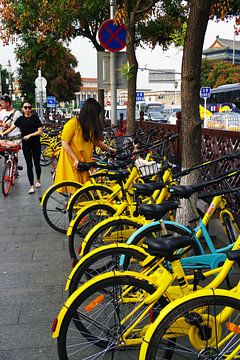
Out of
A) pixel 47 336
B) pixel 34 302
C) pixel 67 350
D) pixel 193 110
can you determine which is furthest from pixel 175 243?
pixel 193 110

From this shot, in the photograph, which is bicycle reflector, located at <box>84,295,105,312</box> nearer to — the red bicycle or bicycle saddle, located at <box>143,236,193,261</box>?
bicycle saddle, located at <box>143,236,193,261</box>

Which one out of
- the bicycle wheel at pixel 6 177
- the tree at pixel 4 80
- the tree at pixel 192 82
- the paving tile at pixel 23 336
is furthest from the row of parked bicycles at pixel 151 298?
the tree at pixel 4 80

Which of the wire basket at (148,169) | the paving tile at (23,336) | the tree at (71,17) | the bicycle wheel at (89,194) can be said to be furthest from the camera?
the tree at (71,17)

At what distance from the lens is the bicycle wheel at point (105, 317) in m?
2.43

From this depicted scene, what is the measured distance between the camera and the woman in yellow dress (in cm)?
520

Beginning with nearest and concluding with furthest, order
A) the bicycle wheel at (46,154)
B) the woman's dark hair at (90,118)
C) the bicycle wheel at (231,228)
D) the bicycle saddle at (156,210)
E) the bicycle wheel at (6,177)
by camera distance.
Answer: the bicycle saddle at (156,210)
the bicycle wheel at (231,228)
the woman's dark hair at (90,118)
the bicycle wheel at (6,177)
the bicycle wheel at (46,154)

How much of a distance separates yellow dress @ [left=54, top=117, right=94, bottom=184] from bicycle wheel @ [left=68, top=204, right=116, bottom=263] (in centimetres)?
125

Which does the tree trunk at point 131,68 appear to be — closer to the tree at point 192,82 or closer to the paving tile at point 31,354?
the tree at point 192,82

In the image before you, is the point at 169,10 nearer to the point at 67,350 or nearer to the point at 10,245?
the point at 10,245

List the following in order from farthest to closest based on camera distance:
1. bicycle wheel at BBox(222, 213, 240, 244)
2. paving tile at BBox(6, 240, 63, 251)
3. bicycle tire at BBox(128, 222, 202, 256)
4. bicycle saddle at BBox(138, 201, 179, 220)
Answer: paving tile at BBox(6, 240, 63, 251) < bicycle wheel at BBox(222, 213, 240, 244) < bicycle tire at BBox(128, 222, 202, 256) < bicycle saddle at BBox(138, 201, 179, 220)

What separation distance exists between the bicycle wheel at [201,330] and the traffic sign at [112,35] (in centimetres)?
594

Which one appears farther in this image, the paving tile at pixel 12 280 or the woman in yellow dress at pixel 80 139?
the woman in yellow dress at pixel 80 139

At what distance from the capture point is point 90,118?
5.20 m

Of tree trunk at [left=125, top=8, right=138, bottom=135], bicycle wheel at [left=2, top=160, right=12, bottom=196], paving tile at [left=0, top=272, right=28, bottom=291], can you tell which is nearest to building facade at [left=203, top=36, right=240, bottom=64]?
tree trunk at [left=125, top=8, right=138, bottom=135]
